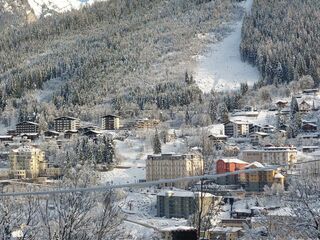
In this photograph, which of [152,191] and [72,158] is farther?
[72,158]

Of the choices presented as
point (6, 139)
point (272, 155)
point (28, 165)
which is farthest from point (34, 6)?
point (272, 155)

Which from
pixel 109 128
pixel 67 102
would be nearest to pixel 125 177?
pixel 109 128

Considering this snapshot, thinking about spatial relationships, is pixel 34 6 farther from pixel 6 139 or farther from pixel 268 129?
pixel 268 129

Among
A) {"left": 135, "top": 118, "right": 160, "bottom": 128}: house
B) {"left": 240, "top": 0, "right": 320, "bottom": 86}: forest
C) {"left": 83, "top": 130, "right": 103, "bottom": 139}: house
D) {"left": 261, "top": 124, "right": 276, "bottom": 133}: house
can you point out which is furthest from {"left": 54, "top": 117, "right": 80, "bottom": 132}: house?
{"left": 240, "top": 0, "right": 320, "bottom": 86}: forest

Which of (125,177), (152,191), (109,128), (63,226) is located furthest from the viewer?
(109,128)

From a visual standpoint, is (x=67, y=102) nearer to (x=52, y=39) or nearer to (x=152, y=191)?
(x=52, y=39)

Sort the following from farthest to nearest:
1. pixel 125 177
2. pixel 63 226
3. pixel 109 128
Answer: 1. pixel 109 128
2. pixel 125 177
3. pixel 63 226

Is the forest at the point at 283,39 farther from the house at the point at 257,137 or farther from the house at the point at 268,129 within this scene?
the house at the point at 257,137
